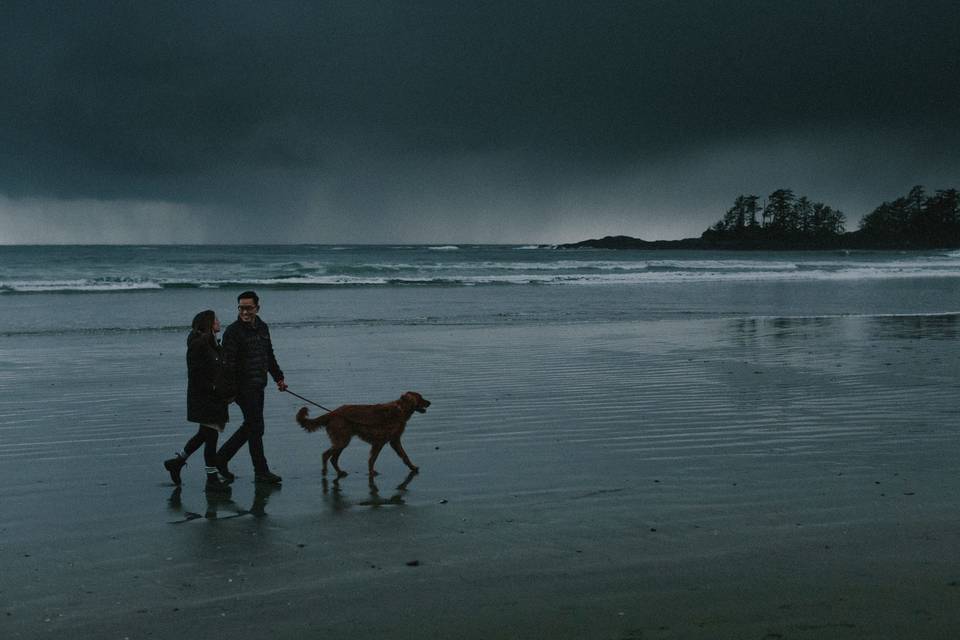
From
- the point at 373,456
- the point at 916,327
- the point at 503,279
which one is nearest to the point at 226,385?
the point at 373,456

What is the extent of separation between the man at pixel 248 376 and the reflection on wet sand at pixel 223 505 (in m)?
0.27

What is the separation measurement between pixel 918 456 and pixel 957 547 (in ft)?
8.53

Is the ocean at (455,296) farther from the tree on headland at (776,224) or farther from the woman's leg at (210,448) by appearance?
the tree on headland at (776,224)

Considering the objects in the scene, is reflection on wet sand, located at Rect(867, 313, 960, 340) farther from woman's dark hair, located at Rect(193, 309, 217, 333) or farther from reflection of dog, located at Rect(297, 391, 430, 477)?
woman's dark hair, located at Rect(193, 309, 217, 333)

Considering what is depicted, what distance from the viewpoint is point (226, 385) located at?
7078mm

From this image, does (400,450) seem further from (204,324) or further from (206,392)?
(204,324)

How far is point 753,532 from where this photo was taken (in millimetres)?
5391

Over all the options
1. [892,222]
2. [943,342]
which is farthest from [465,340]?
[892,222]

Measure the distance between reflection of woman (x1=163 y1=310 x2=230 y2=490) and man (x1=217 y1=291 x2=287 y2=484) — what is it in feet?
0.31

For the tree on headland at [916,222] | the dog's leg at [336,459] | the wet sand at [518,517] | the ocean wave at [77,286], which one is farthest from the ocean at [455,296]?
the tree on headland at [916,222]

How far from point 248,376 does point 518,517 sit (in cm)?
274

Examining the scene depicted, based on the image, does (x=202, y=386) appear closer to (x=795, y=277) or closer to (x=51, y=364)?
(x=51, y=364)

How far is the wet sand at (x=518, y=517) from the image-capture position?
4.24 metres

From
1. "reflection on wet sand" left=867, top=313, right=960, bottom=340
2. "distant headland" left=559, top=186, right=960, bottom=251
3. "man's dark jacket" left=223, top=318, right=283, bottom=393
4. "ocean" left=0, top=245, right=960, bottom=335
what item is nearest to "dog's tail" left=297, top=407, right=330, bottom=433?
"man's dark jacket" left=223, top=318, right=283, bottom=393
